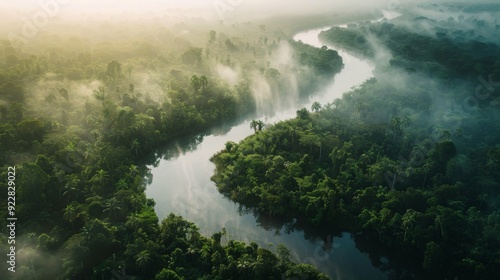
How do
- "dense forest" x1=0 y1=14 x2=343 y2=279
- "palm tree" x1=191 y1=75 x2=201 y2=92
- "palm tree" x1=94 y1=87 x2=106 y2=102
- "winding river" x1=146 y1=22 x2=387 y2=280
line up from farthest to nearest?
"palm tree" x1=191 y1=75 x2=201 y2=92 → "palm tree" x1=94 y1=87 x2=106 y2=102 → "winding river" x1=146 y1=22 x2=387 y2=280 → "dense forest" x1=0 y1=14 x2=343 y2=279

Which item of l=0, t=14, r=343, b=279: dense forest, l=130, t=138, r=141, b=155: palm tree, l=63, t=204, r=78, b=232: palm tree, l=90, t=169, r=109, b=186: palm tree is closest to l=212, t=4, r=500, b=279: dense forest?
l=0, t=14, r=343, b=279: dense forest

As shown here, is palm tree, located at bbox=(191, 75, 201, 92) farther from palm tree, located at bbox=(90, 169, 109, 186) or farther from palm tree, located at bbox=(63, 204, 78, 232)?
palm tree, located at bbox=(63, 204, 78, 232)

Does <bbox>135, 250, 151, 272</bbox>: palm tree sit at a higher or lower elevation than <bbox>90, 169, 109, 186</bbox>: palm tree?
lower

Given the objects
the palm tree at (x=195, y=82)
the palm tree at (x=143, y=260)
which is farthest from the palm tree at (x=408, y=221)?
the palm tree at (x=195, y=82)

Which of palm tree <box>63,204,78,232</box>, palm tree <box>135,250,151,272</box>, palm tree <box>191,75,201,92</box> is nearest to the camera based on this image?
palm tree <box>135,250,151,272</box>

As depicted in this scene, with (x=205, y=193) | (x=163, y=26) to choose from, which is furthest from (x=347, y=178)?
(x=163, y=26)

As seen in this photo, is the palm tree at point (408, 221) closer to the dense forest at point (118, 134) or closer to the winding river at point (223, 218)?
the winding river at point (223, 218)

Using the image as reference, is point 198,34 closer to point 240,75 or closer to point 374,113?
point 240,75
